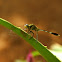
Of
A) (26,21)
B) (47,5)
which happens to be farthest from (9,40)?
(47,5)

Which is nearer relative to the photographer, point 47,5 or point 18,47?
point 18,47

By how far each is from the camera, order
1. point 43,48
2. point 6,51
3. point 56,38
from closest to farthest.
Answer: point 43,48 < point 6,51 < point 56,38

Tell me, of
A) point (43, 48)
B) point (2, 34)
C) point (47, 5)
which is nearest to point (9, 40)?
point (2, 34)

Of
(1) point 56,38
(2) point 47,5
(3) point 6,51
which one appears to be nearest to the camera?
(3) point 6,51

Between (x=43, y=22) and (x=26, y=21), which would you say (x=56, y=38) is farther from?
(x=26, y=21)

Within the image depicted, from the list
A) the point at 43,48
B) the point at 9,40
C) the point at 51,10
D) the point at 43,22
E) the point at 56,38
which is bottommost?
the point at 43,48

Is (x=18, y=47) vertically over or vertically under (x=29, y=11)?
under
